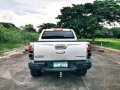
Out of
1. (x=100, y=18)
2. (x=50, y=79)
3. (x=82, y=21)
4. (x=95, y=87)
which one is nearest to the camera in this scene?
(x=95, y=87)

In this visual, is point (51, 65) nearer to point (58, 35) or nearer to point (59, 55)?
point (59, 55)

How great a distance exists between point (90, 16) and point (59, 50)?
4146 cm

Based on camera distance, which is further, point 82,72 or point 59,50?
point 82,72

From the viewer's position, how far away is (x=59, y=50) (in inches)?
400

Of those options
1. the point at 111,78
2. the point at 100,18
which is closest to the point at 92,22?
the point at 100,18

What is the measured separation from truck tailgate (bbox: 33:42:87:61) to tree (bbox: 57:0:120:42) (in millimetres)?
37415

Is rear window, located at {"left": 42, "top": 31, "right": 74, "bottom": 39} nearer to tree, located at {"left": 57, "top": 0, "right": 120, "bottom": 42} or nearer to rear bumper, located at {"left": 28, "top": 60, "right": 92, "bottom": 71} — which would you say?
rear bumper, located at {"left": 28, "top": 60, "right": 92, "bottom": 71}

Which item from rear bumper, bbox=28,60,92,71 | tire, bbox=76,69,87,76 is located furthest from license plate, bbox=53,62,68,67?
tire, bbox=76,69,87,76

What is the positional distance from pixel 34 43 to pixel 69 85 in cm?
185

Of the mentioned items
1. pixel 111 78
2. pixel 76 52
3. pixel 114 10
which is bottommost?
pixel 111 78

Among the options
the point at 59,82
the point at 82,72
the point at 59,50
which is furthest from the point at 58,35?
the point at 59,82

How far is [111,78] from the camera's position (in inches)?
447

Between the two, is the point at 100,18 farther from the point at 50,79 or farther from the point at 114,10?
the point at 50,79

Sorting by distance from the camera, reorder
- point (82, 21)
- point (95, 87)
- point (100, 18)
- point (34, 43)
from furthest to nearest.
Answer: point (82, 21) < point (100, 18) < point (34, 43) < point (95, 87)
